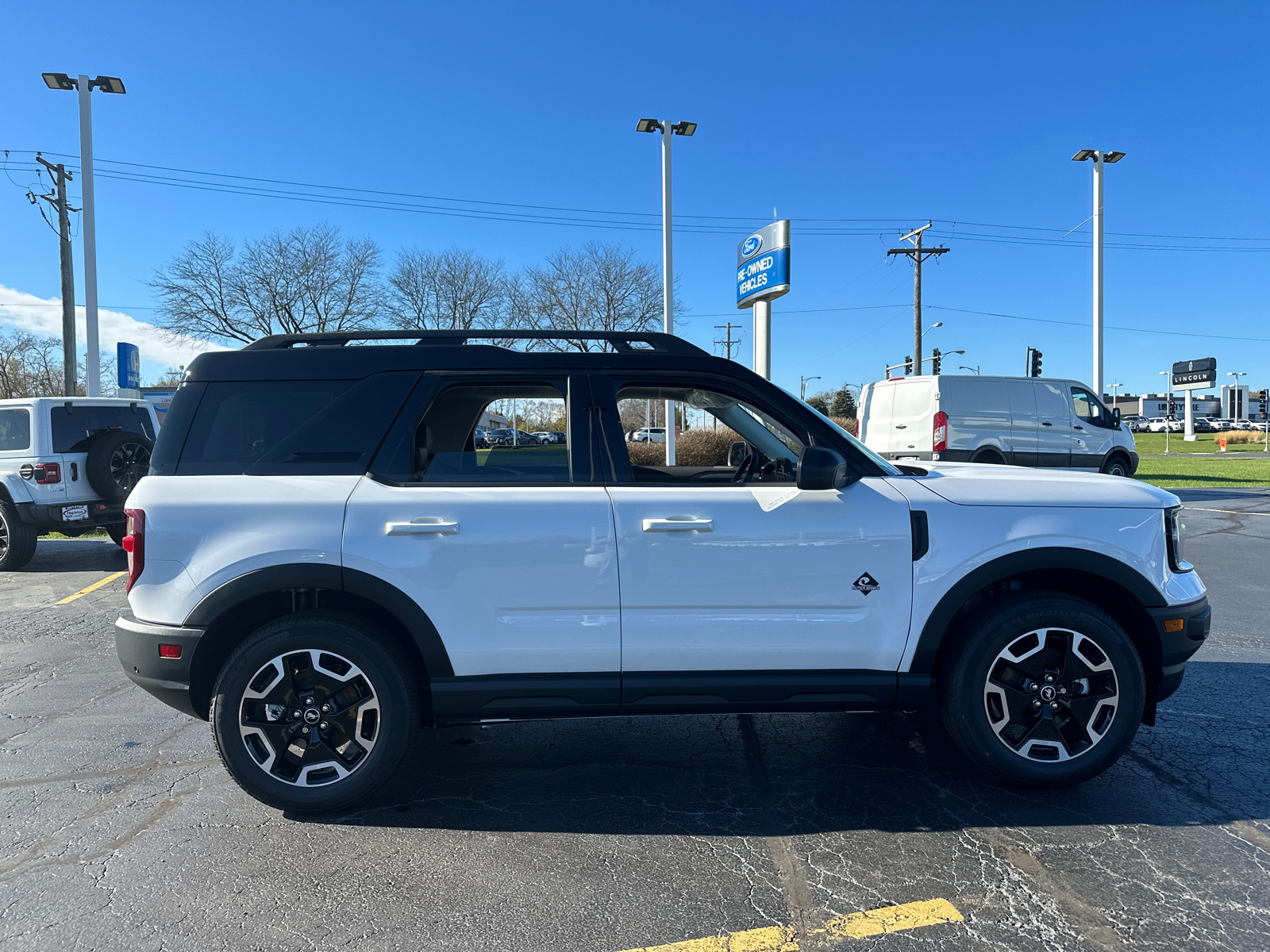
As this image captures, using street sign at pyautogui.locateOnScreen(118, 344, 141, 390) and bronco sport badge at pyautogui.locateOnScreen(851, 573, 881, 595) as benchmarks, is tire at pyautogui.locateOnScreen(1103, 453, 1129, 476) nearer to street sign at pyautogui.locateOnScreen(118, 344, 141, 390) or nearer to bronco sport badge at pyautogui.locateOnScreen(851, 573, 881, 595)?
bronco sport badge at pyautogui.locateOnScreen(851, 573, 881, 595)

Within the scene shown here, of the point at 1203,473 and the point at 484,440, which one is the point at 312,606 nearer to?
the point at 484,440

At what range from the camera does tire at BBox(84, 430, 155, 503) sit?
9.12 meters

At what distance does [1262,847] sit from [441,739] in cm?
348

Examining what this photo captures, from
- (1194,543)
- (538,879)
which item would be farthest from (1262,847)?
(1194,543)

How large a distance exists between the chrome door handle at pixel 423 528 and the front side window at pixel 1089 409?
1657cm

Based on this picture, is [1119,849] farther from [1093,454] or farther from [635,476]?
[1093,454]

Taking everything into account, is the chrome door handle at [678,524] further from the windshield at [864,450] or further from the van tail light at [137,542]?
the van tail light at [137,542]

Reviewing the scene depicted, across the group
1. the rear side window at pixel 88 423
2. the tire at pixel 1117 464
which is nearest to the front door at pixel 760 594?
the rear side window at pixel 88 423

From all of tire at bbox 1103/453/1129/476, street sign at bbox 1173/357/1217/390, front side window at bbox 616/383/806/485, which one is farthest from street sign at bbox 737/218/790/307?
street sign at bbox 1173/357/1217/390

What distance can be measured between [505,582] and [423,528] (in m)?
0.38

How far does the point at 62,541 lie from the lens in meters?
12.0

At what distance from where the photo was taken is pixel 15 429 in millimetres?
9109

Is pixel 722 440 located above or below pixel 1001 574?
above

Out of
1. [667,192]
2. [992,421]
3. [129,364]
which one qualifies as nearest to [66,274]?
[129,364]
